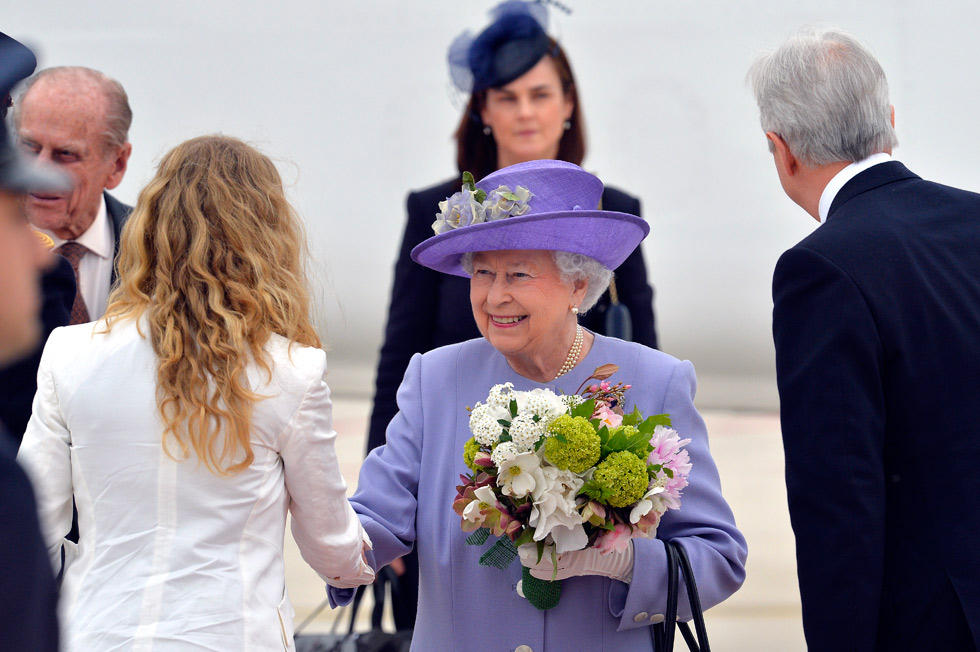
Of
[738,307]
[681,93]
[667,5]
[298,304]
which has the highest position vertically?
[667,5]

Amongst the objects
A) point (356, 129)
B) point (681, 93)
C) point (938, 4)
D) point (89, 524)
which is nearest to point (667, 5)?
point (681, 93)

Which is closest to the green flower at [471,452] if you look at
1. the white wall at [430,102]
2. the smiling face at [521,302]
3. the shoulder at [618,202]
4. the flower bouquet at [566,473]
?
the flower bouquet at [566,473]

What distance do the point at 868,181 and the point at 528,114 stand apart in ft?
5.18

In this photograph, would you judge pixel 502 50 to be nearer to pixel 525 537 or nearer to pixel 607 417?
pixel 607 417

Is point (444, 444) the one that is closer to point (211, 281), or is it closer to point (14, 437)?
point (211, 281)

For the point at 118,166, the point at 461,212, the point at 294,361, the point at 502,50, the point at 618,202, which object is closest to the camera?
the point at 294,361

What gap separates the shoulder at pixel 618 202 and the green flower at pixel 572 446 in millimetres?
1446

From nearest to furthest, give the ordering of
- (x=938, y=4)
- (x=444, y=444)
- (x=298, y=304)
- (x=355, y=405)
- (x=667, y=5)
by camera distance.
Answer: (x=298, y=304) → (x=444, y=444) → (x=938, y=4) → (x=667, y=5) → (x=355, y=405)

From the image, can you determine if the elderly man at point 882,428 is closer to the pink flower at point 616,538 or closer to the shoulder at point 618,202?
the pink flower at point 616,538

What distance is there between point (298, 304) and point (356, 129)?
268 inches

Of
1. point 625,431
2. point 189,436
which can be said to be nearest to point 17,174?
point 189,436

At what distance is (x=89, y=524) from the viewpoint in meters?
2.06

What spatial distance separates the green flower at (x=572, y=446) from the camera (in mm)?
2119

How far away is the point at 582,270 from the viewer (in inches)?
101
